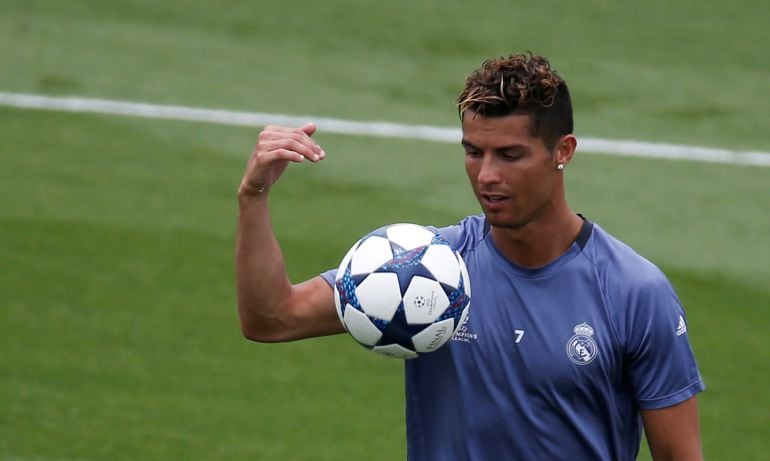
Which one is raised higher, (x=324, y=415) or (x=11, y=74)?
(x=11, y=74)

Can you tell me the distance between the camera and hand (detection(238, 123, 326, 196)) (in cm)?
487

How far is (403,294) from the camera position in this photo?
4770 mm

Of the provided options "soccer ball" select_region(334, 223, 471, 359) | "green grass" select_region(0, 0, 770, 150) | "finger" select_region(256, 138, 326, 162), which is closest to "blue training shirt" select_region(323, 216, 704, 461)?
"soccer ball" select_region(334, 223, 471, 359)

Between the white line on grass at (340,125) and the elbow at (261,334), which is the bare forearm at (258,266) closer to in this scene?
the elbow at (261,334)

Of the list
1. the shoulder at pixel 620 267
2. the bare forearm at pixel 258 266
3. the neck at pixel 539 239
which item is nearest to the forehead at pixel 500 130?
the neck at pixel 539 239

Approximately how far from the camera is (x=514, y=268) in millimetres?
5172

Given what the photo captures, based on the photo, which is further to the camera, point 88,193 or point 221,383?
point 88,193

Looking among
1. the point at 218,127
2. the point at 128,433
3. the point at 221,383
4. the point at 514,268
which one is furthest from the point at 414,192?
the point at 514,268

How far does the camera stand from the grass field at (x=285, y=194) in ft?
29.8

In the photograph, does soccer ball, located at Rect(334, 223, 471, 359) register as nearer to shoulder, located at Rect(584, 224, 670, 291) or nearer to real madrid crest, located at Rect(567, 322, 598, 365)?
real madrid crest, located at Rect(567, 322, 598, 365)

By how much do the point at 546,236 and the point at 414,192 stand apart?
21.6 feet

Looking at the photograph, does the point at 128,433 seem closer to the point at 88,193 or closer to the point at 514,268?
the point at 88,193

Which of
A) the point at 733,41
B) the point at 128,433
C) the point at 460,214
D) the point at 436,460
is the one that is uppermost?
the point at 733,41

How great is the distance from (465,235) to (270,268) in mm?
772
